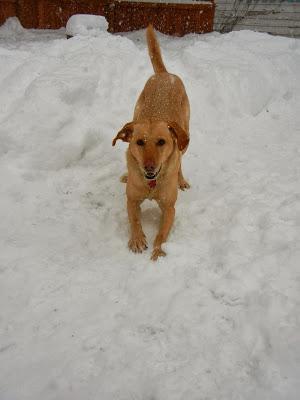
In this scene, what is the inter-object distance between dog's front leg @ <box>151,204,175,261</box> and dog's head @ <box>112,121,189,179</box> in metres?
0.39

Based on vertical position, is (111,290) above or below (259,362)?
below

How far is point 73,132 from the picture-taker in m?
4.40

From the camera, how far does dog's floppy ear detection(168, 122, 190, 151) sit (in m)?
3.11

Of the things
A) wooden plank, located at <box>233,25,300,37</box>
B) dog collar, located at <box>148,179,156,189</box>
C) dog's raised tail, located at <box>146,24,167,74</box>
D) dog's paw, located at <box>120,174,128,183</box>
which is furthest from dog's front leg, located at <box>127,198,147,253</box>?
wooden plank, located at <box>233,25,300,37</box>

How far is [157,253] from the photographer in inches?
118

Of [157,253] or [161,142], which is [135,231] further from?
[161,142]

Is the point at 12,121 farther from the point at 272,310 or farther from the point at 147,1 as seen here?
the point at 147,1

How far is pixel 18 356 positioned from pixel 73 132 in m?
2.83

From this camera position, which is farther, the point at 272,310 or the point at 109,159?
the point at 109,159

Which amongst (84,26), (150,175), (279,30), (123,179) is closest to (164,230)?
(150,175)

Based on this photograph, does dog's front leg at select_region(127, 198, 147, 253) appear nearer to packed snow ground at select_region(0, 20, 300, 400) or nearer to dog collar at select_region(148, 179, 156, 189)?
packed snow ground at select_region(0, 20, 300, 400)

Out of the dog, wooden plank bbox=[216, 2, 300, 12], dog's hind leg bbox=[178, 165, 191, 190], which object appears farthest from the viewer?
wooden plank bbox=[216, 2, 300, 12]

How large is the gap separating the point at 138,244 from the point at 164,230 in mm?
250

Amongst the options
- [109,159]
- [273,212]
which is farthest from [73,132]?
[273,212]
